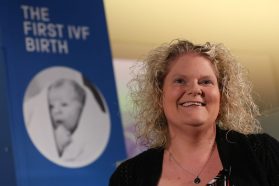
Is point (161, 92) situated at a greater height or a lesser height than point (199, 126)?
greater

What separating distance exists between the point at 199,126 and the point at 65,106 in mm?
1396

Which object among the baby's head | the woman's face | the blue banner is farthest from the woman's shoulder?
the baby's head

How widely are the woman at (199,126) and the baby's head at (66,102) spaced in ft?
3.59

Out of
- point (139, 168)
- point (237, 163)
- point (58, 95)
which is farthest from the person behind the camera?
point (58, 95)

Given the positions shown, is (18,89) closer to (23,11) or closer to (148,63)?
(23,11)

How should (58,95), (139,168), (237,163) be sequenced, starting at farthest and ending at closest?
(58,95)
(139,168)
(237,163)

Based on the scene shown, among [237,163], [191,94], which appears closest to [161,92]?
[191,94]

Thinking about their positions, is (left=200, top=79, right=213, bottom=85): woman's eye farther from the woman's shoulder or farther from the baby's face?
the baby's face

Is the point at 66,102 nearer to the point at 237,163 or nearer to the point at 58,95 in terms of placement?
the point at 58,95

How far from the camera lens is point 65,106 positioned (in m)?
2.80

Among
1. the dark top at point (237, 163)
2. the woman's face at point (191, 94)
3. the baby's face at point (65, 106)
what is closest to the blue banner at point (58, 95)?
the baby's face at point (65, 106)

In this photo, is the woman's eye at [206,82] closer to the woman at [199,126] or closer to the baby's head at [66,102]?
the woman at [199,126]

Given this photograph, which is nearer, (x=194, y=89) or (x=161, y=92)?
(x=194, y=89)

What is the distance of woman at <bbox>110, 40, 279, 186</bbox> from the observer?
147cm
